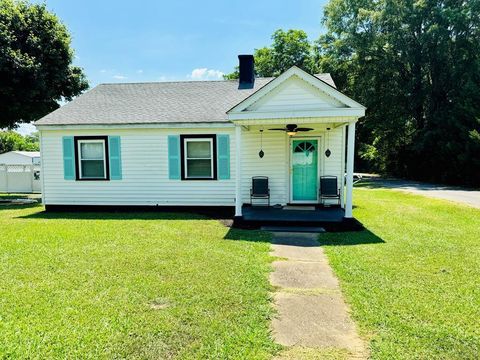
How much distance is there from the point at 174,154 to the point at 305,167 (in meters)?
4.05

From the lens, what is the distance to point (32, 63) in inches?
563

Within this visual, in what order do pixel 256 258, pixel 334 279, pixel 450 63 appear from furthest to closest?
pixel 450 63
pixel 256 258
pixel 334 279

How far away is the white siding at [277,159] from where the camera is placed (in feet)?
32.1

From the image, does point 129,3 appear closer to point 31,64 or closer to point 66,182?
point 31,64

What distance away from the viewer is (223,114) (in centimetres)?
998

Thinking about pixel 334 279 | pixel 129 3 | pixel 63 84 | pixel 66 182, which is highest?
pixel 129 3

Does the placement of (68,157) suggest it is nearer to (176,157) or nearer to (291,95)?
(176,157)

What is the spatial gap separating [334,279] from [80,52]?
18.8m

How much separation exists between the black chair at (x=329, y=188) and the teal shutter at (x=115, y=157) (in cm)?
626

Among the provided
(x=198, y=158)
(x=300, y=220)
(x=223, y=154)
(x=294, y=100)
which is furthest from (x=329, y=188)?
(x=198, y=158)

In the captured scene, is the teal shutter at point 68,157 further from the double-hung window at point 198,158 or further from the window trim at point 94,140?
the double-hung window at point 198,158

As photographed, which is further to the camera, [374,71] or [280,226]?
[374,71]

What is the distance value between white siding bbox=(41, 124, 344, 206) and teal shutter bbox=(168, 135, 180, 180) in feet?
0.50

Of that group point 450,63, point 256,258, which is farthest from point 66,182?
point 450,63
